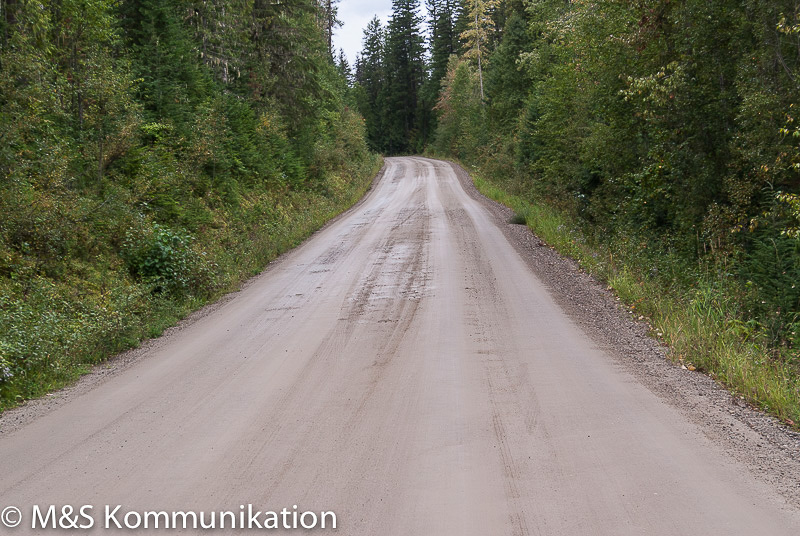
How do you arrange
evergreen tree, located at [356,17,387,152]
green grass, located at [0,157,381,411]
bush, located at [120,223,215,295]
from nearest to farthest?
green grass, located at [0,157,381,411], bush, located at [120,223,215,295], evergreen tree, located at [356,17,387,152]

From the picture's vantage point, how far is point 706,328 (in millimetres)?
7559

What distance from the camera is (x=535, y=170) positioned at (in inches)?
1163

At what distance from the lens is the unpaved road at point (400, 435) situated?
3793mm

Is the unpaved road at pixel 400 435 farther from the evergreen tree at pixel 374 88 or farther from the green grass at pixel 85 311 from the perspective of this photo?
the evergreen tree at pixel 374 88

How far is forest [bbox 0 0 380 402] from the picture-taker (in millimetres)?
8789

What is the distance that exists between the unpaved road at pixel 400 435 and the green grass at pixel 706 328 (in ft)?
3.10

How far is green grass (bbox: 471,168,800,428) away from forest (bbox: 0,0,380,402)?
762 centimetres

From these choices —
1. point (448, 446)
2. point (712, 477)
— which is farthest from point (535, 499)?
point (712, 477)

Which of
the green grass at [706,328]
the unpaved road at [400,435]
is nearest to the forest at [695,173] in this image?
the green grass at [706,328]

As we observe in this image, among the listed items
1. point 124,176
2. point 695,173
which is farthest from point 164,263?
point 695,173

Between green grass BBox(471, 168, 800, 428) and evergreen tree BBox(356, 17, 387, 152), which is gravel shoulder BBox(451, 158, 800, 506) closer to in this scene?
green grass BBox(471, 168, 800, 428)

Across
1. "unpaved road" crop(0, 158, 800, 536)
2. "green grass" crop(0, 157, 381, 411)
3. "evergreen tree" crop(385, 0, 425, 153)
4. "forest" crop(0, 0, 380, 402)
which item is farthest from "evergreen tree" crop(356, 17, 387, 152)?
"unpaved road" crop(0, 158, 800, 536)

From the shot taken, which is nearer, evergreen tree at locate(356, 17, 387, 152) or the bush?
the bush

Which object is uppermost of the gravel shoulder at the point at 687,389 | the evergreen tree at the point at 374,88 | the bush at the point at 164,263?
the evergreen tree at the point at 374,88
